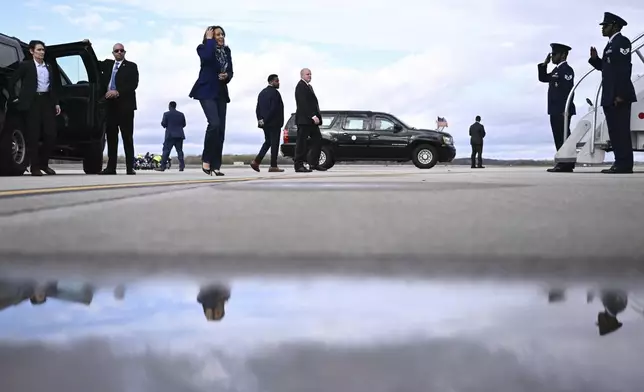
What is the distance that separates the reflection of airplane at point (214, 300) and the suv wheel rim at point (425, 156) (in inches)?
847

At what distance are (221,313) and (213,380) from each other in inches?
27.2

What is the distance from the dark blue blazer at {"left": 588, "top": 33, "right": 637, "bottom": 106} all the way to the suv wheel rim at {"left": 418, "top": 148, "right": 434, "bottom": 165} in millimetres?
11703

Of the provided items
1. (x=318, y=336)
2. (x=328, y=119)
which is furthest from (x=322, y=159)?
(x=318, y=336)

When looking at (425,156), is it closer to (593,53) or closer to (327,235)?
(593,53)

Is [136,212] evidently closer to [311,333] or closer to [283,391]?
[311,333]

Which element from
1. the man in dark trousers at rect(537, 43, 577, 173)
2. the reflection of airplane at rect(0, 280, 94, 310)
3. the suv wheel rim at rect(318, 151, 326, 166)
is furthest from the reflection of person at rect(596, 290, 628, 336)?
the suv wheel rim at rect(318, 151, 326, 166)

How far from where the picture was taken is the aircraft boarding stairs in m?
13.4

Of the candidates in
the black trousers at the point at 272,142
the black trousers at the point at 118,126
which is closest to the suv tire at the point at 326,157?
the black trousers at the point at 272,142

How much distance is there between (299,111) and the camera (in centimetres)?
1452

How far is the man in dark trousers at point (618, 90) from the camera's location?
40.4ft

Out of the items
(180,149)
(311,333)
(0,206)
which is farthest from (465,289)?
(180,149)

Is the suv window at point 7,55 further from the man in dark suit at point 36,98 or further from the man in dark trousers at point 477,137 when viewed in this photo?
the man in dark trousers at point 477,137

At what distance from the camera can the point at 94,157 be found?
46.8 feet

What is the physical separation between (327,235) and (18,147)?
31.5 feet
